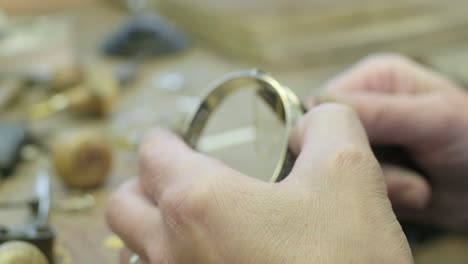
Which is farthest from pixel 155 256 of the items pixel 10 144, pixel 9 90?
pixel 9 90

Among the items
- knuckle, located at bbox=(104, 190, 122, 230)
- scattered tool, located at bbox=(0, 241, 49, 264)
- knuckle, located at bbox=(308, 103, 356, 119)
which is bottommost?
scattered tool, located at bbox=(0, 241, 49, 264)

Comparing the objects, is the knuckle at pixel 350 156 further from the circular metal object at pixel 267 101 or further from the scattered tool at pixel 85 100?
the scattered tool at pixel 85 100

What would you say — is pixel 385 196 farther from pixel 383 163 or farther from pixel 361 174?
pixel 383 163

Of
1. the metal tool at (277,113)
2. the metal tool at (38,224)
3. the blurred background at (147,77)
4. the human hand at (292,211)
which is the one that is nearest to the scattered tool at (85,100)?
the blurred background at (147,77)

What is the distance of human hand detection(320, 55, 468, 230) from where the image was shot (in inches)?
20.9

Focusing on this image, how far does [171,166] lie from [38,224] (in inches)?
7.7

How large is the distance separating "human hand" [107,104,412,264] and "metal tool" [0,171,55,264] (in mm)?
134

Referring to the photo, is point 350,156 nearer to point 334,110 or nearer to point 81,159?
point 334,110

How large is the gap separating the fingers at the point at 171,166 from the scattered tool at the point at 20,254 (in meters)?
0.10

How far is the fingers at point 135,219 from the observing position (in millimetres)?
418

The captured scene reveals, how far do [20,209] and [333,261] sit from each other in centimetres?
41

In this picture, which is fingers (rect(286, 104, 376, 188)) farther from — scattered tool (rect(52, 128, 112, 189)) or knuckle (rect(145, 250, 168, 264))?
scattered tool (rect(52, 128, 112, 189))

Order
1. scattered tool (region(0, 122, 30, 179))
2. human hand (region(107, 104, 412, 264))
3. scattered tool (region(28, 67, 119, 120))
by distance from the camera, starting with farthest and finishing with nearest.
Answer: scattered tool (region(28, 67, 119, 120))
scattered tool (region(0, 122, 30, 179))
human hand (region(107, 104, 412, 264))

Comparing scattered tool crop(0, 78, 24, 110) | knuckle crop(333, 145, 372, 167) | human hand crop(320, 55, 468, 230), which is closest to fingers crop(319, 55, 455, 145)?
human hand crop(320, 55, 468, 230)
